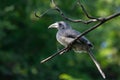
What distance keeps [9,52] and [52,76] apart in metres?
0.98

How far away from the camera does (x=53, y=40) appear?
12930mm

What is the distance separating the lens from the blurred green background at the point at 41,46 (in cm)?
1264

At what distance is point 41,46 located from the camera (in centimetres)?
1326

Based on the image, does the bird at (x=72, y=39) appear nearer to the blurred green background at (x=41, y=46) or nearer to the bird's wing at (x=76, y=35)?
the bird's wing at (x=76, y=35)

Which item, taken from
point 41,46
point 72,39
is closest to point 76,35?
point 72,39

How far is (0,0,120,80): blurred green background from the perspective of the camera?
498 inches

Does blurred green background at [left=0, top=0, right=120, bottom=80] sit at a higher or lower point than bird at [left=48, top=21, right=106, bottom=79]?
lower

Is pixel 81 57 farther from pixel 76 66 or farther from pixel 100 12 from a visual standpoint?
pixel 100 12

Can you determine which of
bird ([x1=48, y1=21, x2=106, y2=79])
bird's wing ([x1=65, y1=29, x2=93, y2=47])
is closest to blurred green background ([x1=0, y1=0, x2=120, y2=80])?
bird ([x1=48, y1=21, x2=106, y2=79])

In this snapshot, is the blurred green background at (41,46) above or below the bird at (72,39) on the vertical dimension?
below

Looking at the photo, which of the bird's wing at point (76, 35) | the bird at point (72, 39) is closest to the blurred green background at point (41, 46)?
the bird at point (72, 39)

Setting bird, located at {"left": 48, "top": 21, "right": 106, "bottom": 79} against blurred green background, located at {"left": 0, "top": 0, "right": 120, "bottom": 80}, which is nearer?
bird, located at {"left": 48, "top": 21, "right": 106, "bottom": 79}

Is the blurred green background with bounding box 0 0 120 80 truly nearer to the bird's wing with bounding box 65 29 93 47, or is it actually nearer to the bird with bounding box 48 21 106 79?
the bird with bounding box 48 21 106 79

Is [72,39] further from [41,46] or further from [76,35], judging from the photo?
[41,46]
